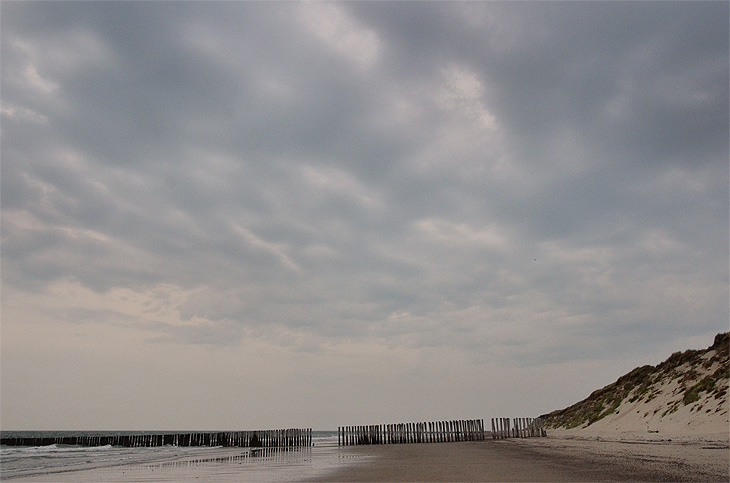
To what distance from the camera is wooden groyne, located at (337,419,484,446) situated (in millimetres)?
45594

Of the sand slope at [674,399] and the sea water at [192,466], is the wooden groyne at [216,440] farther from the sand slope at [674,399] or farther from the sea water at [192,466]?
the sand slope at [674,399]

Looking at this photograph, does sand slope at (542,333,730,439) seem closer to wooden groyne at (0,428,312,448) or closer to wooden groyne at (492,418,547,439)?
wooden groyne at (492,418,547,439)

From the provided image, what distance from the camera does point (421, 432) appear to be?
152 ft

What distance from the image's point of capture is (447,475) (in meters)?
14.5

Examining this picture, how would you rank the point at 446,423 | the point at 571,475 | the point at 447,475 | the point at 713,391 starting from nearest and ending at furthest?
the point at 571,475 → the point at 447,475 → the point at 713,391 → the point at 446,423

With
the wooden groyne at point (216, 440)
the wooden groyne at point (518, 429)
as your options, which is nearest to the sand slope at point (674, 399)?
the wooden groyne at point (518, 429)

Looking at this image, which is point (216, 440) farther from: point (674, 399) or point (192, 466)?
point (674, 399)

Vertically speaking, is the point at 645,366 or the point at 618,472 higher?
the point at 645,366

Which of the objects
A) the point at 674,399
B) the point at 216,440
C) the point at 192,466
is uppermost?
the point at 674,399

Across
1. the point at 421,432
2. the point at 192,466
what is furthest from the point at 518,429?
the point at 192,466

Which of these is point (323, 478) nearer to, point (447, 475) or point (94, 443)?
point (447, 475)

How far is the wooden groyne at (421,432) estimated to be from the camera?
45.6 meters

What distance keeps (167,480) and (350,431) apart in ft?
106

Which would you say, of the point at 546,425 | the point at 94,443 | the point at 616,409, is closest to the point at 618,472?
the point at 616,409
